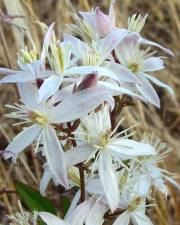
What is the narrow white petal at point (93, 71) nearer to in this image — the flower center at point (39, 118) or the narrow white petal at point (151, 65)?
the flower center at point (39, 118)

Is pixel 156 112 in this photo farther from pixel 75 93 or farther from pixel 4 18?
pixel 75 93

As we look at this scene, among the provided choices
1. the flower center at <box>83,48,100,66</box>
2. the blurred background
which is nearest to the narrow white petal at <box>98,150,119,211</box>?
the flower center at <box>83,48,100,66</box>

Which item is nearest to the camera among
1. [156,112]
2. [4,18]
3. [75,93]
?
[75,93]

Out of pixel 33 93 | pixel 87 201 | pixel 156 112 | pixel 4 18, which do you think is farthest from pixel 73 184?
pixel 156 112

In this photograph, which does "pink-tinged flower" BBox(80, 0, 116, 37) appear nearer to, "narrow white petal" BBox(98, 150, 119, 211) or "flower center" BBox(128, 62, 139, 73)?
"flower center" BBox(128, 62, 139, 73)

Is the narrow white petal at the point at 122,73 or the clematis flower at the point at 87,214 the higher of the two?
the narrow white petal at the point at 122,73

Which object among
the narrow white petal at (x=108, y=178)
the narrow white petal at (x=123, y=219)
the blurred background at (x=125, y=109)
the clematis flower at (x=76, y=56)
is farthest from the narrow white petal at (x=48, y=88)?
the blurred background at (x=125, y=109)
